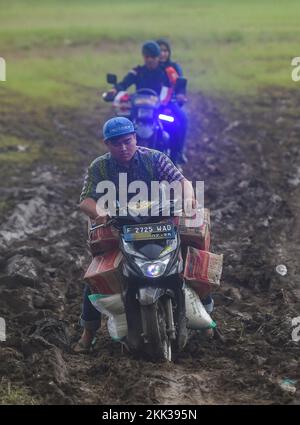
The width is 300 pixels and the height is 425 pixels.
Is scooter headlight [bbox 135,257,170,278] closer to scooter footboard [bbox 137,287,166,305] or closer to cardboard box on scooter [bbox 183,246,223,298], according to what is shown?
scooter footboard [bbox 137,287,166,305]

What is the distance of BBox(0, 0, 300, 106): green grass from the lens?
23.1 m

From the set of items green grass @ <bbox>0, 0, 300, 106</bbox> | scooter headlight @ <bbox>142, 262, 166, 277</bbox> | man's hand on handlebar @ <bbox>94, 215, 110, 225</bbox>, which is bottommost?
scooter headlight @ <bbox>142, 262, 166, 277</bbox>

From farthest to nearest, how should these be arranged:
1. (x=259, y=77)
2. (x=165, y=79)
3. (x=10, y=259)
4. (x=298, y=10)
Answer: (x=298, y=10)
(x=259, y=77)
(x=165, y=79)
(x=10, y=259)

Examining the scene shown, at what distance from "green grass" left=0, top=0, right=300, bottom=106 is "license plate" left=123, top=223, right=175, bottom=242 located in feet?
48.1

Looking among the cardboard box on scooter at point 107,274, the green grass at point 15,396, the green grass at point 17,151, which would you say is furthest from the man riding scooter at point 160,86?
the green grass at point 15,396

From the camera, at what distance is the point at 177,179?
23.8ft

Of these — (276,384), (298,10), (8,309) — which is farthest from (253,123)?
(298,10)

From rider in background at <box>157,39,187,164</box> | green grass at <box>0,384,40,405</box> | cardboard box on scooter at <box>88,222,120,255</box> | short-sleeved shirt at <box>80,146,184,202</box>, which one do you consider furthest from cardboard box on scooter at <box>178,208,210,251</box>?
rider in background at <box>157,39,187,164</box>

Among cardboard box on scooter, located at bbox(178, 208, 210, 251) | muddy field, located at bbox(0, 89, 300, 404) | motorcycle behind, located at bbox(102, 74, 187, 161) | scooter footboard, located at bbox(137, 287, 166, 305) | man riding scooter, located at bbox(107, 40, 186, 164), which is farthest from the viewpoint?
man riding scooter, located at bbox(107, 40, 186, 164)

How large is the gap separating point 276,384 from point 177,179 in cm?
198

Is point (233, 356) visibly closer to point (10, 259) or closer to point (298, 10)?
point (10, 259)

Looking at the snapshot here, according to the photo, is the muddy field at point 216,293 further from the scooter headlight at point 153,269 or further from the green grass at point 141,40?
the green grass at point 141,40

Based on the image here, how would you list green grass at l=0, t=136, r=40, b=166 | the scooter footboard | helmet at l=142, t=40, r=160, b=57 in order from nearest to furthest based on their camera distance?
1. the scooter footboard
2. helmet at l=142, t=40, r=160, b=57
3. green grass at l=0, t=136, r=40, b=166

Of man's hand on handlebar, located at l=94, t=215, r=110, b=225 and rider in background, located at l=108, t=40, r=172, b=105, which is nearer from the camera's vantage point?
man's hand on handlebar, located at l=94, t=215, r=110, b=225
